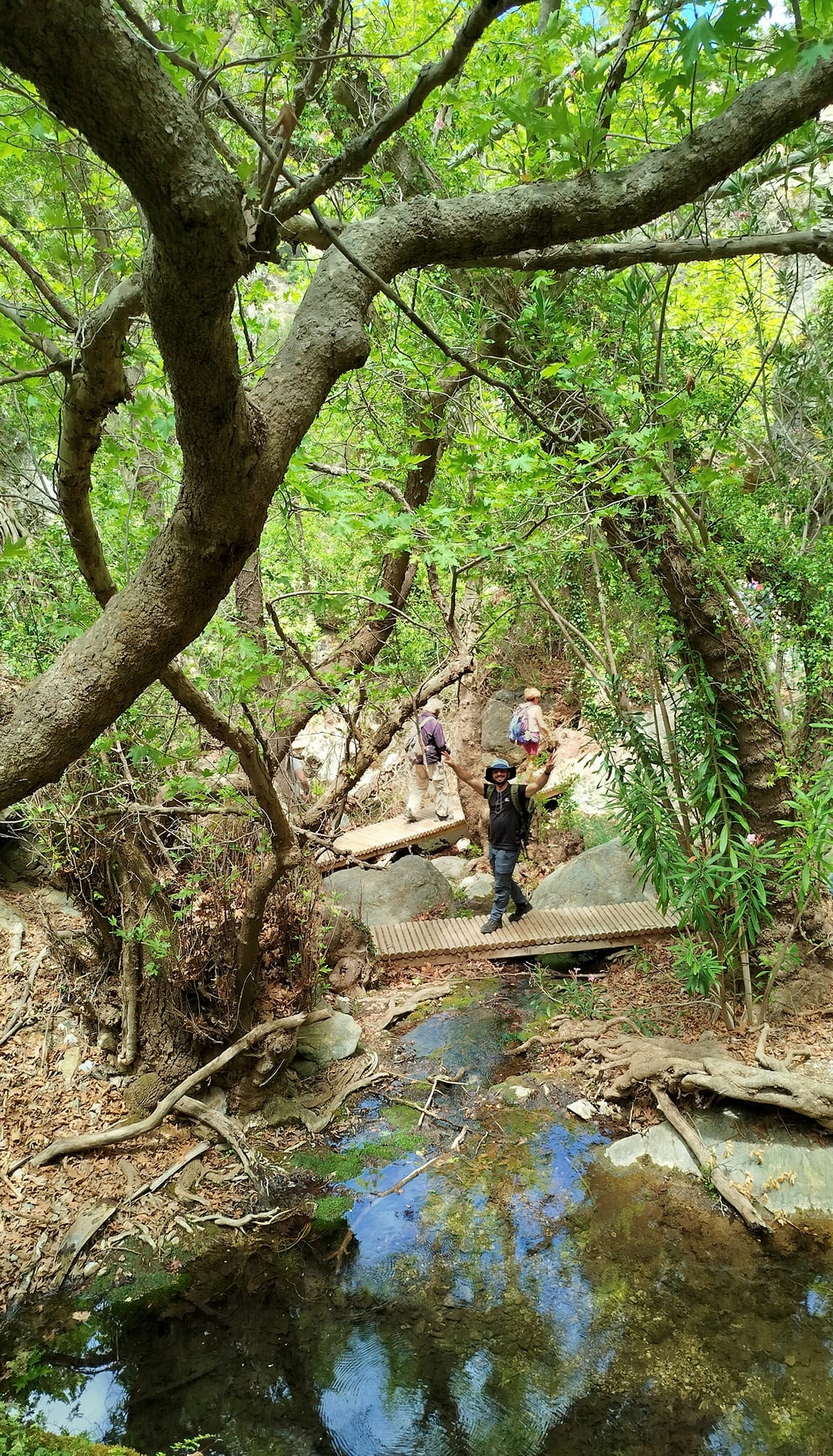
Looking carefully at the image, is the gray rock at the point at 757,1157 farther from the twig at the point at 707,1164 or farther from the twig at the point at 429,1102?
the twig at the point at 429,1102

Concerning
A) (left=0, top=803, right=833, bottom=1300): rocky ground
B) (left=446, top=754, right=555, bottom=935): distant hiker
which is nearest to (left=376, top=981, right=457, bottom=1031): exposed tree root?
(left=0, top=803, right=833, bottom=1300): rocky ground

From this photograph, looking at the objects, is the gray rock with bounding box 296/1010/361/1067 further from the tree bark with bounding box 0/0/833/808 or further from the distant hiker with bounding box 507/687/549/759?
the tree bark with bounding box 0/0/833/808

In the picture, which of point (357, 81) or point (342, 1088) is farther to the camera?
point (342, 1088)

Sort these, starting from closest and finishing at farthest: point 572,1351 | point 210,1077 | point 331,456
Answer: point 572,1351
point 210,1077
point 331,456

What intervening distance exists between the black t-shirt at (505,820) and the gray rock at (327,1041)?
7.41 feet

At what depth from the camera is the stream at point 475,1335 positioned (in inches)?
122

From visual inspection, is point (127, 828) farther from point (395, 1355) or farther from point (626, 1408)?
point (626, 1408)

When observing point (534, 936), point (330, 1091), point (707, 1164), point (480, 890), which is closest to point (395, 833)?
point (480, 890)

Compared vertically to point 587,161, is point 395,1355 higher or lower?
lower

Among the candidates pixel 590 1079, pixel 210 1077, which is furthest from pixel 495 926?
pixel 210 1077

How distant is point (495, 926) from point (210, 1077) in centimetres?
310

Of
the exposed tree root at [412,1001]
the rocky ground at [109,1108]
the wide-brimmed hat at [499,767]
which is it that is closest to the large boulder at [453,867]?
the wide-brimmed hat at [499,767]

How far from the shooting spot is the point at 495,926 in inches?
289

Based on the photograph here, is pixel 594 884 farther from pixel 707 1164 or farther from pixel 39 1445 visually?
pixel 39 1445
